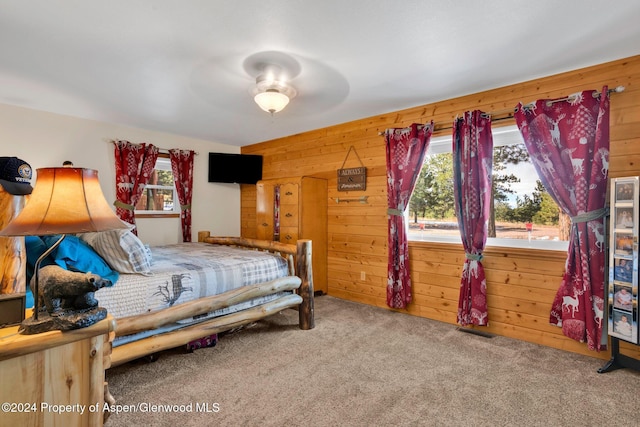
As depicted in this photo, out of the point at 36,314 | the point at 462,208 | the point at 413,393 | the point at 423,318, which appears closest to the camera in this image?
the point at 36,314

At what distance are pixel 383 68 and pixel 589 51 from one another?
150 centimetres

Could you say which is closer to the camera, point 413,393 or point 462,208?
point 413,393

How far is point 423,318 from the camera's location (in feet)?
11.1

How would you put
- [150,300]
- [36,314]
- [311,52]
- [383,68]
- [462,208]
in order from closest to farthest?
1. [36,314]
2. [150,300]
3. [311,52]
4. [383,68]
5. [462,208]

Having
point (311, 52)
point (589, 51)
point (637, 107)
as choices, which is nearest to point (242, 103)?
point (311, 52)

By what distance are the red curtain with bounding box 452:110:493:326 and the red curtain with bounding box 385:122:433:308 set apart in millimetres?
515

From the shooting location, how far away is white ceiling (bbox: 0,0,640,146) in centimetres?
185

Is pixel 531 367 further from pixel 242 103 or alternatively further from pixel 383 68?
pixel 242 103

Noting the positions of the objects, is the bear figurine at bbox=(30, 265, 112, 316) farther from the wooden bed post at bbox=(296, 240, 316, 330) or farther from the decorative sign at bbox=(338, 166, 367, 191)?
the decorative sign at bbox=(338, 166, 367, 191)

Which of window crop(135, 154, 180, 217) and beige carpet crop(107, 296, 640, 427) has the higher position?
window crop(135, 154, 180, 217)

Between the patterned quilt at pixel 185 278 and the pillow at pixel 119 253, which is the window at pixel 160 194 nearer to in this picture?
the patterned quilt at pixel 185 278

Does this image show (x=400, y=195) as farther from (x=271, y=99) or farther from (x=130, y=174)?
(x=130, y=174)

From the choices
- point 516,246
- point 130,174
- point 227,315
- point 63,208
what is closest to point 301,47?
point 63,208

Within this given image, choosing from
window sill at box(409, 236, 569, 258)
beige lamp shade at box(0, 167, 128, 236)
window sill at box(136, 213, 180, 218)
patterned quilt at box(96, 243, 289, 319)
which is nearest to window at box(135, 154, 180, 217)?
window sill at box(136, 213, 180, 218)
